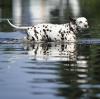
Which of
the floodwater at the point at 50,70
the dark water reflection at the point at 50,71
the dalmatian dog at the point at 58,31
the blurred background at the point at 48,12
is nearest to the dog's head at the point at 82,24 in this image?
the dalmatian dog at the point at 58,31

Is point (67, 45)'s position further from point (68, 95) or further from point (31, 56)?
point (68, 95)

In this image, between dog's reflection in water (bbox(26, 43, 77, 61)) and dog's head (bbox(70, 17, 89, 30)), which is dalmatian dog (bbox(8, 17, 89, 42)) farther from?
dog's reflection in water (bbox(26, 43, 77, 61))

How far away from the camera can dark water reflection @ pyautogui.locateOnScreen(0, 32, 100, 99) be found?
34.6 ft

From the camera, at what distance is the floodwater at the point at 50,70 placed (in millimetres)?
10578

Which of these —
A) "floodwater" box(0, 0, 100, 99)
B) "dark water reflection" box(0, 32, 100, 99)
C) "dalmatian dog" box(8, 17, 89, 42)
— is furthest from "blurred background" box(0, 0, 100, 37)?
"dark water reflection" box(0, 32, 100, 99)

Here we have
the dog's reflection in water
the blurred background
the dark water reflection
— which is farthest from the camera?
the blurred background

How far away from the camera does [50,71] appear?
1300 centimetres

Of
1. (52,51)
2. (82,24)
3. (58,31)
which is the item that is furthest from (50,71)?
(58,31)

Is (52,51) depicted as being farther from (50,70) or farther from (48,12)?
(48,12)

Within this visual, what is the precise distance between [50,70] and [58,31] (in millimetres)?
6756

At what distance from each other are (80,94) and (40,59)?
4.90 metres

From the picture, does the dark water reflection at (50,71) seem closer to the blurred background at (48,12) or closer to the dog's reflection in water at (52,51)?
the dog's reflection in water at (52,51)

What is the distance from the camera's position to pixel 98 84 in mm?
11289

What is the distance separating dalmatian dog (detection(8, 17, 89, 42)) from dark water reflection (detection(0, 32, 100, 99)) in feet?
3.50
